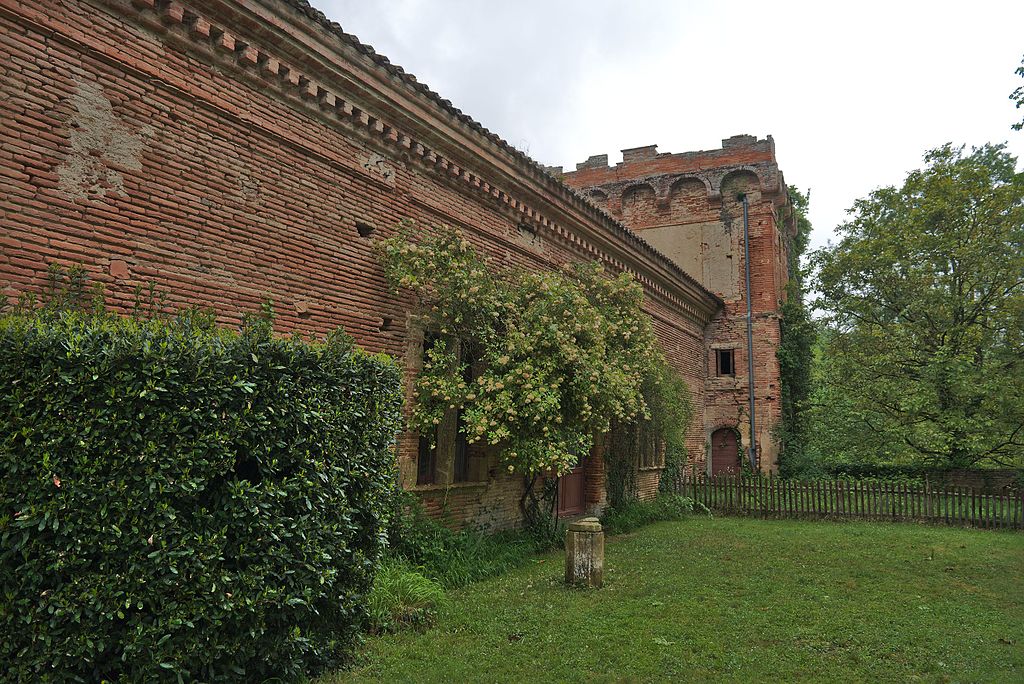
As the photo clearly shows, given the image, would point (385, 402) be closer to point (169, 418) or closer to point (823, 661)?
point (169, 418)

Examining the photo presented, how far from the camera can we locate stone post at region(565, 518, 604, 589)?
8.21 meters

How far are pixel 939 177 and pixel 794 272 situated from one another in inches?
251

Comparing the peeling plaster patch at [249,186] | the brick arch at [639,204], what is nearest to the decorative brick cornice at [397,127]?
the peeling plaster patch at [249,186]

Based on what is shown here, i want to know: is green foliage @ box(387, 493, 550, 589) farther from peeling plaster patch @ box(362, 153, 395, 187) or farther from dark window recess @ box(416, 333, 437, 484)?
peeling plaster patch @ box(362, 153, 395, 187)

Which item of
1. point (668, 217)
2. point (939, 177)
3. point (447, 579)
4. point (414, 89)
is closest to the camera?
point (447, 579)

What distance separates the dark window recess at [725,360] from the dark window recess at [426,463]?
51.2ft

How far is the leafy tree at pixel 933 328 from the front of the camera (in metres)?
16.7

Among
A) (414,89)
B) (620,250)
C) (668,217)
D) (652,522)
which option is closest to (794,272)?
(668,217)

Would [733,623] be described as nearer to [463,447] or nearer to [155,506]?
[463,447]

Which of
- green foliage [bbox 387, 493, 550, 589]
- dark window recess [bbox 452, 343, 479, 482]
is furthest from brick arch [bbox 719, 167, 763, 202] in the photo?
green foliage [bbox 387, 493, 550, 589]

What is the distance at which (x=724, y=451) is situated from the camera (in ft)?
73.8

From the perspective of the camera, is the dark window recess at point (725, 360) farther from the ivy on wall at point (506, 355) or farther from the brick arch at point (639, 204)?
the ivy on wall at point (506, 355)

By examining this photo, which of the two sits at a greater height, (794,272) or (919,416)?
(794,272)

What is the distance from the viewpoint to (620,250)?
1532 cm
